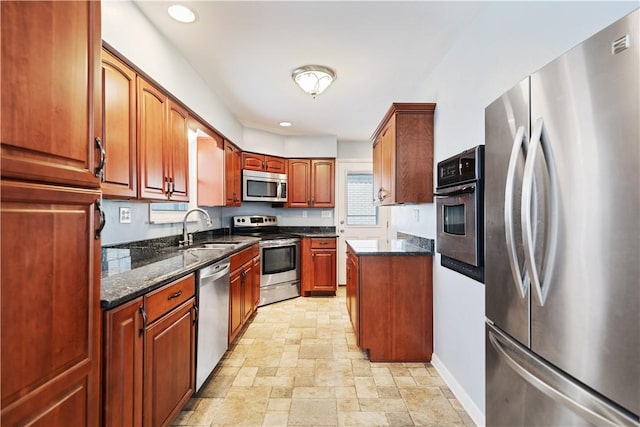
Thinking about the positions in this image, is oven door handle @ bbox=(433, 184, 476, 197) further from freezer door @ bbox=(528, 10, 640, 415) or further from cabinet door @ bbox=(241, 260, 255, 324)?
cabinet door @ bbox=(241, 260, 255, 324)

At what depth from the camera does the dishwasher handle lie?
199 cm

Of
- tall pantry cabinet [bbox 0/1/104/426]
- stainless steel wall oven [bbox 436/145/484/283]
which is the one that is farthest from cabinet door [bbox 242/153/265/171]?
tall pantry cabinet [bbox 0/1/104/426]

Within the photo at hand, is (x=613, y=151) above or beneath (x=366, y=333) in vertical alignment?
above

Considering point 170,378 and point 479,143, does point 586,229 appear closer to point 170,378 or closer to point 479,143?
point 479,143

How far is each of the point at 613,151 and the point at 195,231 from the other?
11.2 feet

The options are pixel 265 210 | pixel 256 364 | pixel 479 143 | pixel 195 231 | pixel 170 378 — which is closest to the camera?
pixel 170 378

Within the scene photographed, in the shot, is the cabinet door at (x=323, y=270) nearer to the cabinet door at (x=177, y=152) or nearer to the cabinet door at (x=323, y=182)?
the cabinet door at (x=323, y=182)

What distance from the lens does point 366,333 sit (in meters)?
2.52

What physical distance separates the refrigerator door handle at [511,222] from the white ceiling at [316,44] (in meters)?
1.28

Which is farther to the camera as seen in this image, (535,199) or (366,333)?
(366,333)

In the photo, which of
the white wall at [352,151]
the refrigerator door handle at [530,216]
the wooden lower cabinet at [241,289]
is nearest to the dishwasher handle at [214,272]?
the wooden lower cabinet at [241,289]

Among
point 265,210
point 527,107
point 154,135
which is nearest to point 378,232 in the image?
point 265,210

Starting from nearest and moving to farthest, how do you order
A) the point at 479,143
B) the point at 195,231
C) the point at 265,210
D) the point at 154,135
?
the point at 479,143 → the point at 154,135 → the point at 195,231 → the point at 265,210

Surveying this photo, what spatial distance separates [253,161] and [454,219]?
10.6ft
